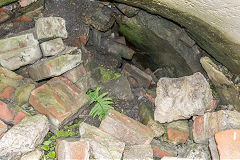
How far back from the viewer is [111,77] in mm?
4477

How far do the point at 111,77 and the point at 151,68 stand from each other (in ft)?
5.70

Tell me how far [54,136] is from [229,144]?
8.69 ft

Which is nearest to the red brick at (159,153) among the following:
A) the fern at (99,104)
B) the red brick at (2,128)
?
the fern at (99,104)

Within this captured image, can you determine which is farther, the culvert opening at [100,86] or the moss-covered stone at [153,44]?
the moss-covered stone at [153,44]

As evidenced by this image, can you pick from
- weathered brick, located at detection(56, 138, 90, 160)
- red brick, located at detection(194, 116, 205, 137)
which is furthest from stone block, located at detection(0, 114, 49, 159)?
red brick, located at detection(194, 116, 205, 137)

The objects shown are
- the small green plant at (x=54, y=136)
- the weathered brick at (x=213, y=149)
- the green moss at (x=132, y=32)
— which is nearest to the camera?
the weathered brick at (x=213, y=149)

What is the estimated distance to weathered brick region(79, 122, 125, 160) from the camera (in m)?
3.20

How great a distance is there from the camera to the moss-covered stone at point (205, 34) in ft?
10.9

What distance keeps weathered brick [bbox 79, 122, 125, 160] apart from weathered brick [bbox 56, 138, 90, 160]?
196 millimetres

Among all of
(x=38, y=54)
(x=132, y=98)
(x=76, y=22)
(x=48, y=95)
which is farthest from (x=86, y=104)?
(x=76, y=22)

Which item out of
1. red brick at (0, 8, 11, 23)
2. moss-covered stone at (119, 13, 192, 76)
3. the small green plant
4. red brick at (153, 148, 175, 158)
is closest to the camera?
the small green plant

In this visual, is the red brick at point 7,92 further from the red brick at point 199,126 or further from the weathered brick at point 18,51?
the red brick at point 199,126

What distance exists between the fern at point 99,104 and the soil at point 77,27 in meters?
0.12

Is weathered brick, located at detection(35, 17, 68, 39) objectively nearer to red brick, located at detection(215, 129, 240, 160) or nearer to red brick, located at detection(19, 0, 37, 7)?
red brick, located at detection(19, 0, 37, 7)
